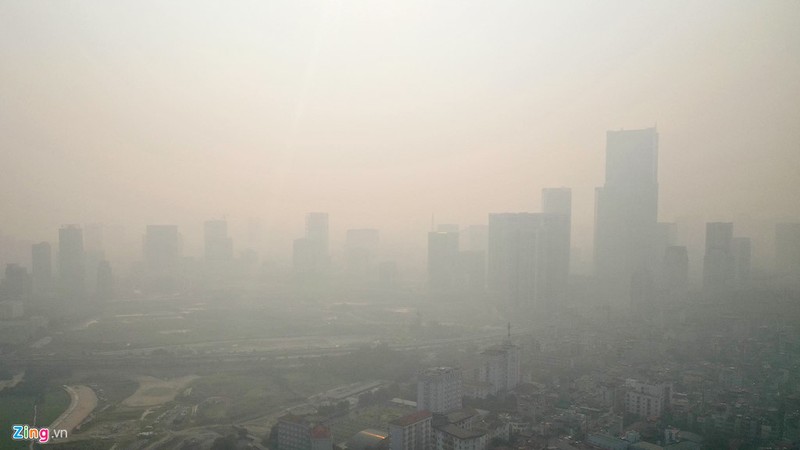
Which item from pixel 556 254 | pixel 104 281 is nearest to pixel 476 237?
pixel 556 254

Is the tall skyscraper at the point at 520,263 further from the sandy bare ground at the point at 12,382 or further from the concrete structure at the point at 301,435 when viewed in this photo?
the sandy bare ground at the point at 12,382

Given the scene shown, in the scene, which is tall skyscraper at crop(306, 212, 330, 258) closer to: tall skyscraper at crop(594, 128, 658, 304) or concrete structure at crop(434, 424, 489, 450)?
tall skyscraper at crop(594, 128, 658, 304)

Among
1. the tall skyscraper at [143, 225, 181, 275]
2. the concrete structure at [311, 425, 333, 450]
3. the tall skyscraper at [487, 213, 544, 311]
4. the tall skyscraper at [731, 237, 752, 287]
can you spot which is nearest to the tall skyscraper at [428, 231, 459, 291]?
the tall skyscraper at [487, 213, 544, 311]

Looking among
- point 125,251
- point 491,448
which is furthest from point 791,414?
point 125,251

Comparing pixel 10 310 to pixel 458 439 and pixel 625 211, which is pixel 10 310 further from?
pixel 625 211

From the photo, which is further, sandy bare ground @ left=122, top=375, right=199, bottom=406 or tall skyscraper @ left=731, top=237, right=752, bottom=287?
tall skyscraper @ left=731, top=237, right=752, bottom=287

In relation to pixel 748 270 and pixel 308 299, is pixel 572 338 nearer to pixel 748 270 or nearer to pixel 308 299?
pixel 748 270

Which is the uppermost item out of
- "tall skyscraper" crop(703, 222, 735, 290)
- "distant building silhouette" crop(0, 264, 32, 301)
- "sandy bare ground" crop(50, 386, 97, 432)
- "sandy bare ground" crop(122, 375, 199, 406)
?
"tall skyscraper" crop(703, 222, 735, 290)

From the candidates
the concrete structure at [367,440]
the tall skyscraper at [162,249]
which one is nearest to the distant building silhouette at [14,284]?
the tall skyscraper at [162,249]
